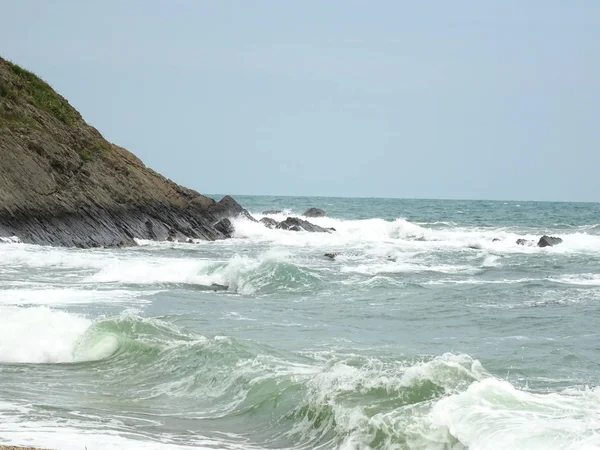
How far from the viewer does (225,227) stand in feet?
139

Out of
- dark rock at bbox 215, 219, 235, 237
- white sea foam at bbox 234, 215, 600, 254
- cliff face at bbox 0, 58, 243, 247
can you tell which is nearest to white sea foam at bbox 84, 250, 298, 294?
cliff face at bbox 0, 58, 243, 247

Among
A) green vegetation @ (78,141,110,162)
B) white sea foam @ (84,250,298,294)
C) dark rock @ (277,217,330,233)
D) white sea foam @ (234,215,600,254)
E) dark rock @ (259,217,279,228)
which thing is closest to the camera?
white sea foam @ (84,250,298,294)

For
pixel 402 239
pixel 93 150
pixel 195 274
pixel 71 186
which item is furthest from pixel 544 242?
pixel 195 274

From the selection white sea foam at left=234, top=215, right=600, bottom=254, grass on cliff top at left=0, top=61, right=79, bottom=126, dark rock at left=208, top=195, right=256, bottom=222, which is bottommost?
white sea foam at left=234, top=215, right=600, bottom=254

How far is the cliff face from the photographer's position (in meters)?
31.5

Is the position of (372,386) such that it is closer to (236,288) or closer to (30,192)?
(236,288)

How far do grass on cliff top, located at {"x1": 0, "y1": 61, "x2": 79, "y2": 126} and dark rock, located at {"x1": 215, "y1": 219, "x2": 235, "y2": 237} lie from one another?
768cm

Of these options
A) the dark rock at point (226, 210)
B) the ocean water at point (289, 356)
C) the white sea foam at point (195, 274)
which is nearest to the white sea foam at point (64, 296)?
the ocean water at point (289, 356)

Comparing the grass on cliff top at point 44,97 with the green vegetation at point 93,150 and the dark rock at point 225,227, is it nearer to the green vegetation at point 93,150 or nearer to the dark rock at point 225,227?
the green vegetation at point 93,150

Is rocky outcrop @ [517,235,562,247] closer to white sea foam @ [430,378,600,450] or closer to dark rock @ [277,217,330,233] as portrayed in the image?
dark rock @ [277,217,330,233]

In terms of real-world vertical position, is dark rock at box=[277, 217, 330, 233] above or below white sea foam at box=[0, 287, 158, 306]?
above

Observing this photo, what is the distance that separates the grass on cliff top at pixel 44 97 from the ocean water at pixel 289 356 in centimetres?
1352

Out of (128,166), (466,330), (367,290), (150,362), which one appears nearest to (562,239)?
(128,166)

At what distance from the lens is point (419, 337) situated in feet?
49.1
